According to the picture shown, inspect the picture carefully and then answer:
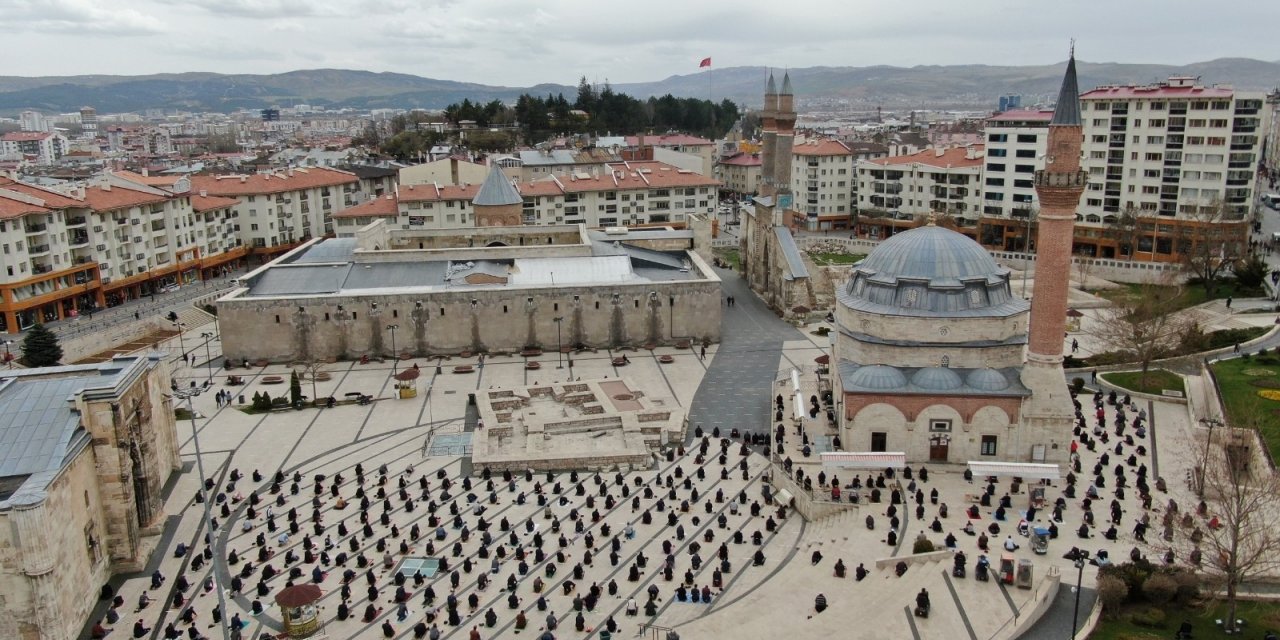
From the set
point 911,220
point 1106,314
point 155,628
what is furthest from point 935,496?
point 911,220

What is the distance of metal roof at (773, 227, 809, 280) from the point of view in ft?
207

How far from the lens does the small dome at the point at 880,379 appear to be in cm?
3719

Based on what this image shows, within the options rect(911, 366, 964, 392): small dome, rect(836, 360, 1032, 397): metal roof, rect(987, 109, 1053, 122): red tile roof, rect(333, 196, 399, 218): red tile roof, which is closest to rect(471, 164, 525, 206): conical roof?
rect(333, 196, 399, 218): red tile roof

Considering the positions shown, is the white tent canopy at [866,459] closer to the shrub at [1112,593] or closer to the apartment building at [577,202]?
the shrub at [1112,593]

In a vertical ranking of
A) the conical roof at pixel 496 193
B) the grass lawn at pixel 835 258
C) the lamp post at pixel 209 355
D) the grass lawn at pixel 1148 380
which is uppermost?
the conical roof at pixel 496 193

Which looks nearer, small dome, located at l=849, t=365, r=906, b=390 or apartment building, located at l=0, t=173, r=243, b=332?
small dome, located at l=849, t=365, r=906, b=390

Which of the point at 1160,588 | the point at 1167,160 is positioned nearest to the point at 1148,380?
the point at 1160,588

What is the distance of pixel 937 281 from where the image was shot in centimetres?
3869

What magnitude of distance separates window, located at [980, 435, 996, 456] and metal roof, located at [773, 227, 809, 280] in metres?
26.9

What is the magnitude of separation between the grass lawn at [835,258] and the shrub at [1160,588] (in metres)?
55.0

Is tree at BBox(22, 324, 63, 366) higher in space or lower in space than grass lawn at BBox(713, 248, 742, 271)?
higher

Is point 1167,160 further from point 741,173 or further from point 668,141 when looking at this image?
point 668,141

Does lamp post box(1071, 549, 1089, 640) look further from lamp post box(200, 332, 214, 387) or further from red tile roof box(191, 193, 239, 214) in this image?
red tile roof box(191, 193, 239, 214)

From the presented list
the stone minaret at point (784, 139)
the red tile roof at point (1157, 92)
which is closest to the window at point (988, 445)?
the stone minaret at point (784, 139)
